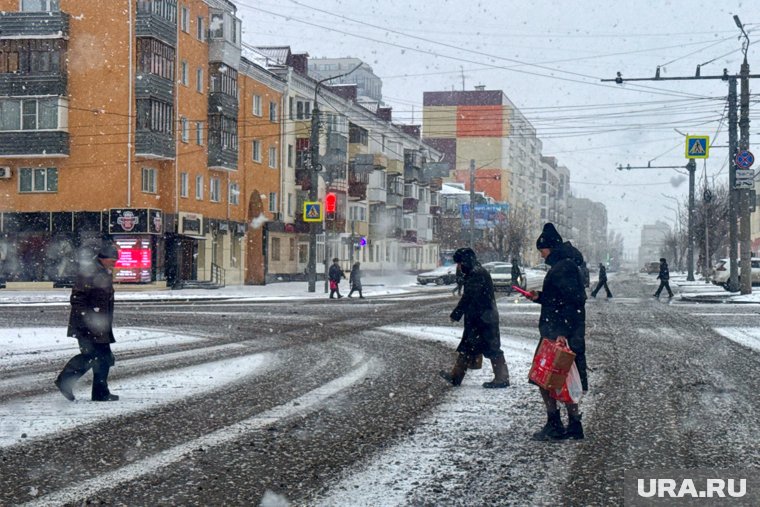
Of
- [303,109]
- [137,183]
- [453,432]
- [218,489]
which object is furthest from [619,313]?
[303,109]

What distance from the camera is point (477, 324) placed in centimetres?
1041

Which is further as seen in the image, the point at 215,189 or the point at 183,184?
the point at 215,189

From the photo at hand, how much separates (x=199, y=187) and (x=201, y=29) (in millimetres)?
7725

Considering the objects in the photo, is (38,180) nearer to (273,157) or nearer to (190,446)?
(273,157)

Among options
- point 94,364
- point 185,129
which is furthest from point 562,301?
point 185,129

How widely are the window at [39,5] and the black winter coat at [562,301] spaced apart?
37772mm

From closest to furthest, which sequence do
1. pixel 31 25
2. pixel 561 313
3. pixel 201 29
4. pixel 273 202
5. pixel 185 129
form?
1. pixel 561 313
2. pixel 31 25
3. pixel 185 129
4. pixel 201 29
5. pixel 273 202

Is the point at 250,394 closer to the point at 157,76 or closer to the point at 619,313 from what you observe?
the point at 619,313

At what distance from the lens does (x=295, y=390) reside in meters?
10.3

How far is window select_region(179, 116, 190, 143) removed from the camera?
142 ft

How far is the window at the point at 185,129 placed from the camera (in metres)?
43.3

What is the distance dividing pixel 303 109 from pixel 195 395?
158ft

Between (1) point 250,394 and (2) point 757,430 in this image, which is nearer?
(2) point 757,430

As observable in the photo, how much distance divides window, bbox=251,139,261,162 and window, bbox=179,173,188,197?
8.20 metres
